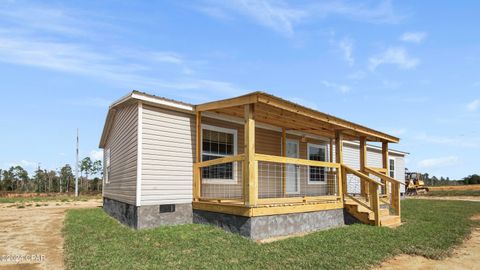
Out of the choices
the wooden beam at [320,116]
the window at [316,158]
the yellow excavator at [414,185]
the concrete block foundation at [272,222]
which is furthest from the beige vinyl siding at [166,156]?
the yellow excavator at [414,185]

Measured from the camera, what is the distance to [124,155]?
10.0 metres

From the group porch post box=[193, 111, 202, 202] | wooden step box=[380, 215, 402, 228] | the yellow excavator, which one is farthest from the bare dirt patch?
the yellow excavator

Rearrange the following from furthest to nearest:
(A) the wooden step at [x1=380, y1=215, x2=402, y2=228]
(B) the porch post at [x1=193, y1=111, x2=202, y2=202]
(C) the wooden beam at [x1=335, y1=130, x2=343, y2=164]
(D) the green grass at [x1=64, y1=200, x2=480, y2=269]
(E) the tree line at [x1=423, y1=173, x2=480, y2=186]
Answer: (E) the tree line at [x1=423, y1=173, x2=480, y2=186]
(C) the wooden beam at [x1=335, y1=130, x2=343, y2=164]
(A) the wooden step at [x1=380, y1=215, x2=402, y2=228]
(B) the porch post at [x1=193, y1=111, x2=202, y2=202]
(D) the green grass at [x1=64, y1=200, x2=480, y2=269]

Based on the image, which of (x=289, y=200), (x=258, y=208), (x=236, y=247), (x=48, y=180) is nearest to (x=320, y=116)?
(x=289, y=200)

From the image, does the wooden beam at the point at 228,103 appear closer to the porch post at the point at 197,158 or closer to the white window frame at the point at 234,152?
the porch post at the point at 197,158

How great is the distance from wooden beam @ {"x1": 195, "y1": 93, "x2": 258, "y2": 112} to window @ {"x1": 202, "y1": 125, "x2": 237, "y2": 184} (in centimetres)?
77

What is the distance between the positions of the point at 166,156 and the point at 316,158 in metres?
7.43

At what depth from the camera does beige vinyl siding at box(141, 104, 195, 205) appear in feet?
27.0

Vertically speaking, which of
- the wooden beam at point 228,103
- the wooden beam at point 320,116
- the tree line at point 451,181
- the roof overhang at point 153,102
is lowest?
the tree line at point 451,181

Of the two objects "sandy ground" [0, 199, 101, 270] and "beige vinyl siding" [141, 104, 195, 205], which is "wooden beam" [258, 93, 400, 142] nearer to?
"beige vinyl siding" [141, 104, 195, 205]

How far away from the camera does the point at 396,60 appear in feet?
36.7

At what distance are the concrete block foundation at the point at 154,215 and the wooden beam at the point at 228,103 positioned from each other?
8.43 ft

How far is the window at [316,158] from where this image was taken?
13.7m

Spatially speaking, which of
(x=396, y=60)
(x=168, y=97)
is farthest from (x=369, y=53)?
(x=168, y=97)
